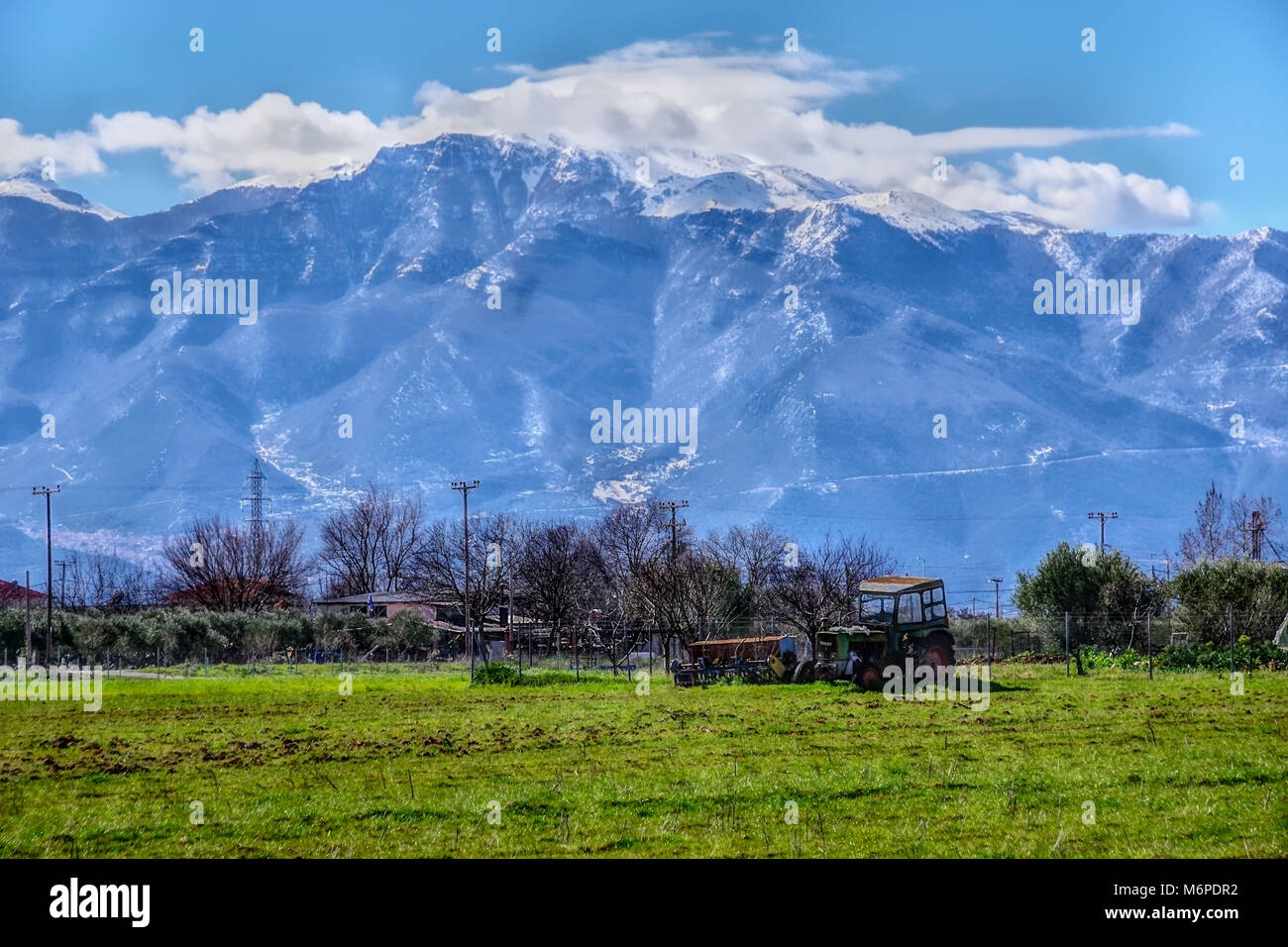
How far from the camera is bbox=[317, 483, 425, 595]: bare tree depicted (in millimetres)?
139250

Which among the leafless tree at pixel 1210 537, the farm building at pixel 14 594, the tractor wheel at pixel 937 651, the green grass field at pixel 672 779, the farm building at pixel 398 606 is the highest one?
the leafless tree at pixel 1210 537

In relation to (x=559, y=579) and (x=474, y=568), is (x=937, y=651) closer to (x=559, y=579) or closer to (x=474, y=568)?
(x=559, y=579)

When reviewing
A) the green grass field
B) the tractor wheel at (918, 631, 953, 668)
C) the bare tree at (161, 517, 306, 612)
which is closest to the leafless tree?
the tractor wheel at (918, 631, 953, 668)

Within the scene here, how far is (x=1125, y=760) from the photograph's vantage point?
2209 cm

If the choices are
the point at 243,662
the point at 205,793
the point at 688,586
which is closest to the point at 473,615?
the point at 243,662

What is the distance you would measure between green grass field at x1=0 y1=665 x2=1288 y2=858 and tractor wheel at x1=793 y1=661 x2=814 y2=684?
6.23 m

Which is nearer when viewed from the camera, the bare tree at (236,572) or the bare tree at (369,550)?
the bare tree at (236,572)

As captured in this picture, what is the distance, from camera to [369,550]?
5694 inches

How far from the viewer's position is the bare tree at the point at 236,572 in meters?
116

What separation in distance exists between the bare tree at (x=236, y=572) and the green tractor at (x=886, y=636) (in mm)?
77635

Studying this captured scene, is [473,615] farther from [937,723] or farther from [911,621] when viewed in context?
[937,723]

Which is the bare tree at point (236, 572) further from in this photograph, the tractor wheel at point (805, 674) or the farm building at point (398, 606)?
the tractor wheel at point (805, 674)

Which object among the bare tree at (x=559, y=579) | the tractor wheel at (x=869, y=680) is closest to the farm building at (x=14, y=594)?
the bare tree at (x=559, y=579)
